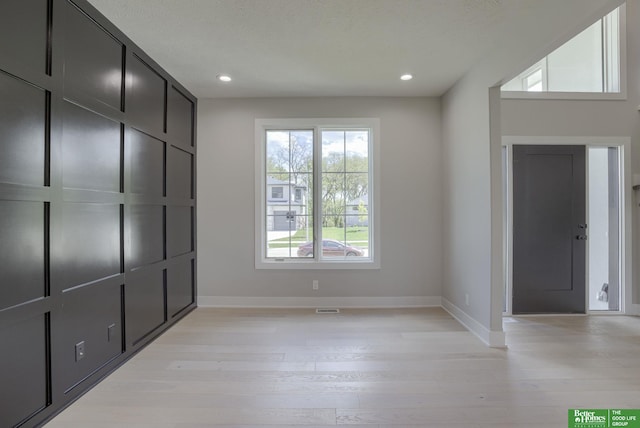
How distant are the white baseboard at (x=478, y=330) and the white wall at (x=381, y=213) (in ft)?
1.44

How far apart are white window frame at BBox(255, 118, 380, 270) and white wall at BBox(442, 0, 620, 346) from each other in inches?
33.8

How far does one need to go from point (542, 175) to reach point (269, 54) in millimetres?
3357

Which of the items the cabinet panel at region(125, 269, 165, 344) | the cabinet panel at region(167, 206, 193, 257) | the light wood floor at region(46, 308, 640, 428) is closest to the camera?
the light wood floor at region(46, 308, 640, 428)

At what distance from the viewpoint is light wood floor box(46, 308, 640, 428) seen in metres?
1.89

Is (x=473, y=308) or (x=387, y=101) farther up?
(x=387, y=101)

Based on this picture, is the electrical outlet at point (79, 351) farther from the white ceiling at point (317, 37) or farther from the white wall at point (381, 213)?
the white ceiling at point (317, 37)

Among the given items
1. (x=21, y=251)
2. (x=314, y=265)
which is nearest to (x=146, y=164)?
(x=21, y=251)

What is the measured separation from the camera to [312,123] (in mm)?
4043

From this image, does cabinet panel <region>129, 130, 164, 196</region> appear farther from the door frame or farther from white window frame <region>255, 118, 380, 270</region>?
the door frame

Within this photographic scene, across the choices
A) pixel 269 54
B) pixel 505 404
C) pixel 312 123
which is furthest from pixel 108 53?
pixel 505 404

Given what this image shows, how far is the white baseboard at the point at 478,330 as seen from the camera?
2.84 m

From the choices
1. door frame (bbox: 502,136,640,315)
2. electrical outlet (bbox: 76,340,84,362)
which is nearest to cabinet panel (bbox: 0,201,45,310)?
electrical outlet (bbox: 76,340,84,362)

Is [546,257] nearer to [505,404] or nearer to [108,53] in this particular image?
[505,404]

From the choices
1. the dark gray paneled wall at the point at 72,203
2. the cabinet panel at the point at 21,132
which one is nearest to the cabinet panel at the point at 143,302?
the dark gray paneled wall at the point at 72,203
